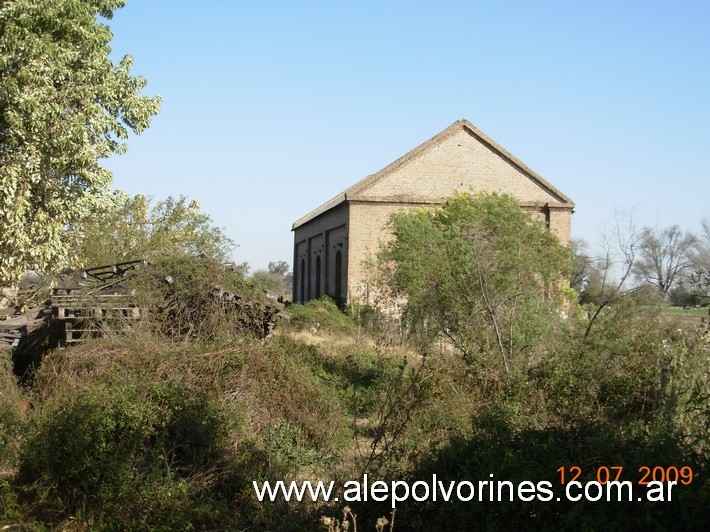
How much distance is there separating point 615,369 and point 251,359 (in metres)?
4.73

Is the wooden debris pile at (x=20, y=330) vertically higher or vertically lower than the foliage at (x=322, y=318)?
lower

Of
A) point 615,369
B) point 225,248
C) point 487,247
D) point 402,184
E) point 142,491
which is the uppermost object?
point 402,184

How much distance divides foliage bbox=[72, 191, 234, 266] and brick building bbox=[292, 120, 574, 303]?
5.79 m

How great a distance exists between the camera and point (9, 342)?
1463cm

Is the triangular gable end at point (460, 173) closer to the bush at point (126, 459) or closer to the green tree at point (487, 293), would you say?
the green tree at point (487, 293)

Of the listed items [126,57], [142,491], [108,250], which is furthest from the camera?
[108,250]

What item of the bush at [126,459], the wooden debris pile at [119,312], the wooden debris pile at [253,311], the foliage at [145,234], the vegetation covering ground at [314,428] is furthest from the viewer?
the foliage at [145,234]

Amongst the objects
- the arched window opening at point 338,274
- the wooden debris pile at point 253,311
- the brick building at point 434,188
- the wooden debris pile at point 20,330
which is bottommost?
the wooden debris pile at point 20,330

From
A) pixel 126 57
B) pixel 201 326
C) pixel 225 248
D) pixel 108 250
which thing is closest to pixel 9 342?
pixel 201 326

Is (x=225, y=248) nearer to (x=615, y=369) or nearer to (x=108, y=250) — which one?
(x=108, y=250)

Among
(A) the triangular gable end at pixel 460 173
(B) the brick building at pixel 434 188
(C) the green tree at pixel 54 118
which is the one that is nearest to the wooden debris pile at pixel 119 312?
(C) the green tree at pixel 54 118

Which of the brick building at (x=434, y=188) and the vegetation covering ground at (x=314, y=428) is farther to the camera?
the brick building at (x=434, y=188)

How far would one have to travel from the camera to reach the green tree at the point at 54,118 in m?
13.3

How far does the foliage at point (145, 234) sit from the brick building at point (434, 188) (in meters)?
5.79
